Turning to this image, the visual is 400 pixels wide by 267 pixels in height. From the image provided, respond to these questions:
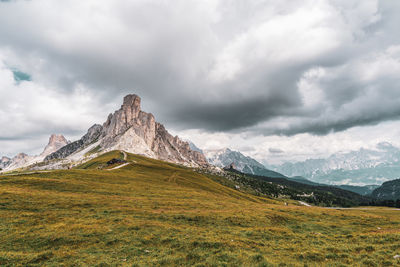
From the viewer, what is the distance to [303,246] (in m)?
22.6

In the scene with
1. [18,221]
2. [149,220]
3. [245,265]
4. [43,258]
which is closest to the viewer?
[245,265]

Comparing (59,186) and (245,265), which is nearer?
(245,265)

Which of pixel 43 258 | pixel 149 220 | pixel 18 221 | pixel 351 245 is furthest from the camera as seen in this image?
pixel 149 220

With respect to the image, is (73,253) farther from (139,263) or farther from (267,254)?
(267,254)

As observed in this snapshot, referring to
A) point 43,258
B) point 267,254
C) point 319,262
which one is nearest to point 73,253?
point 43,258

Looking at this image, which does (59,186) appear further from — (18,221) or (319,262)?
(319,262)

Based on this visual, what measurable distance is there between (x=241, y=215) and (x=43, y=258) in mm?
28560

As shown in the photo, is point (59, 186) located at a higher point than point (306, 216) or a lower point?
higher

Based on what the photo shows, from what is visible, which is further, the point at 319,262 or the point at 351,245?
the point at 351,245

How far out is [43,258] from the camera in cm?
1861

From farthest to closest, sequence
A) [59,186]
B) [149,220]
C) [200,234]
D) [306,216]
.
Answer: [59,186], [306,216], [149,220], [200,234]

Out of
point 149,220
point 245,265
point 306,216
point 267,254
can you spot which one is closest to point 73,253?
point 149,220

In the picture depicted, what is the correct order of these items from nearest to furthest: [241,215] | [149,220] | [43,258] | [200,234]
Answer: [43,258] → [200,234] → [149,220] → [241,215]

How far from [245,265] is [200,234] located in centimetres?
889
